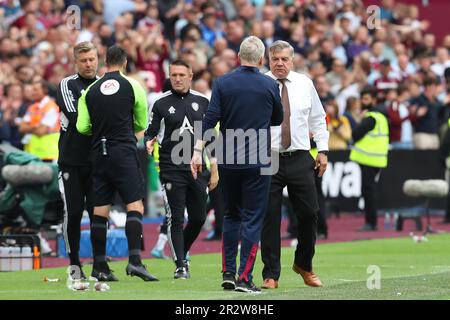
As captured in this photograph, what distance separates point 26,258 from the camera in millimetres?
16422

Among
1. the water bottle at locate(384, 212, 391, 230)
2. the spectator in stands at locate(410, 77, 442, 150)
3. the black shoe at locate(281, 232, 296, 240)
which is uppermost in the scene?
the spectator in stands at locate(410, 77, 442, 150)

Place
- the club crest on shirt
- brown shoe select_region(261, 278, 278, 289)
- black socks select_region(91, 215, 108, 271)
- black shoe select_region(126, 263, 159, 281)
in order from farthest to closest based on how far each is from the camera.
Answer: black socks select_region(91, 215, 108, 271)
black shoe select_region(126, 263, 159, 281)
the club crest on shirt
brown shoe select_region(261, 278, 278, 289)

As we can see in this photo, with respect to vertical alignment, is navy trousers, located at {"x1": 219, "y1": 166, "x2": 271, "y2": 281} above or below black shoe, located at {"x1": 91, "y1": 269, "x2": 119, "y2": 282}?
above

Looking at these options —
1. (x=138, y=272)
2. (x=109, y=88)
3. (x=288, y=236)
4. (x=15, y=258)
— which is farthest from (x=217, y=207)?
(x=109, y=88)

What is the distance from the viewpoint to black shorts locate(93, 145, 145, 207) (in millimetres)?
13719

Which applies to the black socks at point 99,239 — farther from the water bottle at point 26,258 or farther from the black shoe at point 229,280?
the water bottle at point 26,258

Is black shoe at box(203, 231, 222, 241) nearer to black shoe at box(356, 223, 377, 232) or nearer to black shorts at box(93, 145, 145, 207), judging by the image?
black shoe at box(356, 223, 377, 232)

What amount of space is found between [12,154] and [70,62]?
5802mm

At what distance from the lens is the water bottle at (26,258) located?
645 inches

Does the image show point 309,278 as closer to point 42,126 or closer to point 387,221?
point 42,126

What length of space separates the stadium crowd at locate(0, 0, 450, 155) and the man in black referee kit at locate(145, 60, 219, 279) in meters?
6.10

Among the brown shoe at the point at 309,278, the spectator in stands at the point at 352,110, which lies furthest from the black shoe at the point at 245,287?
the spectator in stands at the point at 352,110

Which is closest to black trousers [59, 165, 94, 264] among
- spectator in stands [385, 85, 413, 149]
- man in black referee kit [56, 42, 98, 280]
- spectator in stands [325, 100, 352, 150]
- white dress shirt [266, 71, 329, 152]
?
man in black referee kit [56, 42, 98, 280]
